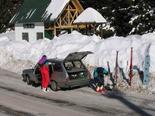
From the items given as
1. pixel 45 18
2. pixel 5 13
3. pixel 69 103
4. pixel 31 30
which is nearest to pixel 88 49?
pixel 69 103

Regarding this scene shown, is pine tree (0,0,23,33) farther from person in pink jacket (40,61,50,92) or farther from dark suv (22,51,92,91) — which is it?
person in pink jacket (40,61,50,92)

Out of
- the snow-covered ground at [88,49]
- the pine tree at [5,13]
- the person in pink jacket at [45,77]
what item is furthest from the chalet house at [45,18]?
the person in pink jacket at [45,77]

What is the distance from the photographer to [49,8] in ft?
181

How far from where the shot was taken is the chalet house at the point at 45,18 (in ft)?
178

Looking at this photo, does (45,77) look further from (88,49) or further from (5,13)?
(5,13)

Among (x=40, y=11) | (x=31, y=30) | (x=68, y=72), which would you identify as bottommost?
(x=68, y=72)

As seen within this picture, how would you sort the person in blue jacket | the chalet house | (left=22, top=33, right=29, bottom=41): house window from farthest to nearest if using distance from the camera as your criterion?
(left=22, top=33, right=29, bottom=41): house window < the chalet house < the person in blue jacket

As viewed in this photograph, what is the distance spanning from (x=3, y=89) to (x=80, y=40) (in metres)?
11.7

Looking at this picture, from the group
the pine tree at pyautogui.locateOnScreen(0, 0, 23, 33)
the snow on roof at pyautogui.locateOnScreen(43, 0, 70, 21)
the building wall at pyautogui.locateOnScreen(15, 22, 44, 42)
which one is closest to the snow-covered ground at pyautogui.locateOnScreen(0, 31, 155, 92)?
the snow on roof at pyautogui.locateOnScreen(43, 0, 70, 21)

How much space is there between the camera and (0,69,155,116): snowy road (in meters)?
16.5

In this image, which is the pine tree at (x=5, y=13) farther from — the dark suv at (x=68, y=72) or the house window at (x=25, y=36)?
the dark suv at (x=68, y=72)

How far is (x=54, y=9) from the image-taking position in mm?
54375

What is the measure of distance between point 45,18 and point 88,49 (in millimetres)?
25168

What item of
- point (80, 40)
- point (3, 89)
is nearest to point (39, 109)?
point (3, 89)
